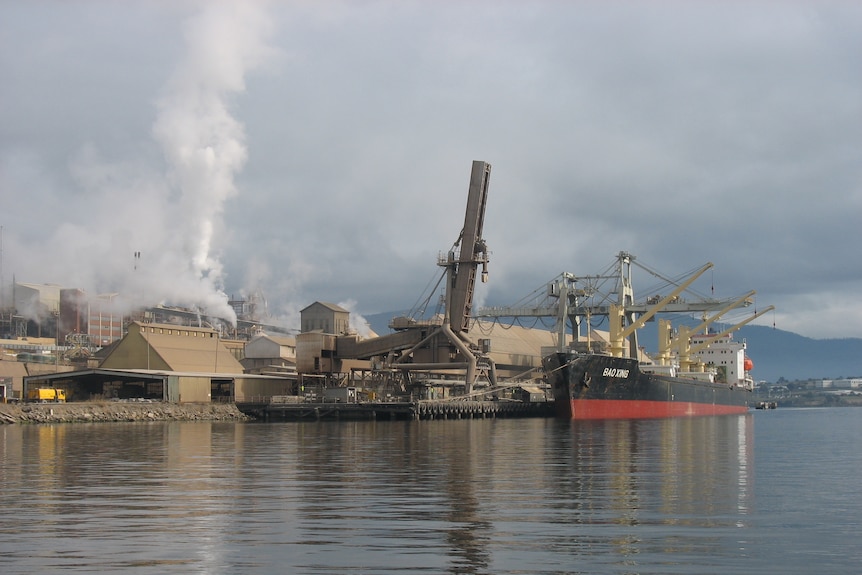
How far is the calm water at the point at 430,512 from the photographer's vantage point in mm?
13094

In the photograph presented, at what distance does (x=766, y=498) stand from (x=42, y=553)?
1422cm

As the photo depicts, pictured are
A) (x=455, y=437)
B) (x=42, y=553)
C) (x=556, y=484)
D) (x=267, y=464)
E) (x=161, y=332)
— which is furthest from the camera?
(x=161, y=332)

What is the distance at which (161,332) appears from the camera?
84.3 metres

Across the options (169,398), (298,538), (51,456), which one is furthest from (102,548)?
(169,398)

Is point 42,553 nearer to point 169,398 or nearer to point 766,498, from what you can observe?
point 766,498

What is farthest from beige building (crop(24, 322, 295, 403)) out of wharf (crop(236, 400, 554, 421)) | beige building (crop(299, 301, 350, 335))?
beige building (crop(299, 301, 350, 335))

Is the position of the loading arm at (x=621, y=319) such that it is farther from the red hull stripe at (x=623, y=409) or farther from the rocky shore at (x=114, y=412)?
the rocky shore at (x=114, y=412)

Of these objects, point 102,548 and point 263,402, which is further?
point 263,402

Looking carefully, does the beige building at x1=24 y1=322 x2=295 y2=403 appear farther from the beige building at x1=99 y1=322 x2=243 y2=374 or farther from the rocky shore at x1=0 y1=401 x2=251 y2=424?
the rocky shore at x1=0 y1=401 x2=251 y2=424

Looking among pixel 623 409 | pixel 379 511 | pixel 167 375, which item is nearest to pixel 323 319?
pixel 167 375

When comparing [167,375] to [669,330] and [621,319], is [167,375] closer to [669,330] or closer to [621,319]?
[621,319]

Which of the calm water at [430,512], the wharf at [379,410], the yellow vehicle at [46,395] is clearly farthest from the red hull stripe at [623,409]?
the yellow vehicle at [46,395]

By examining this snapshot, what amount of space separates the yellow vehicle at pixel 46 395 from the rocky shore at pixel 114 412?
4.23 meters

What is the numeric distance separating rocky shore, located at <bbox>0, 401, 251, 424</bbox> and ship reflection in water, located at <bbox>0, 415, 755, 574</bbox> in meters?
31.2
